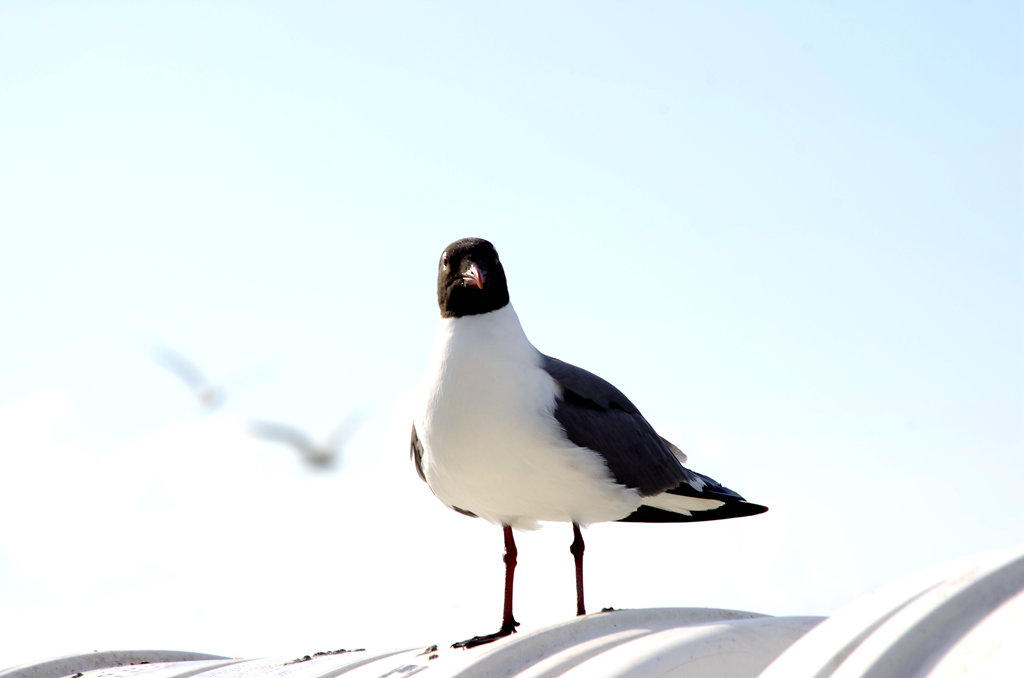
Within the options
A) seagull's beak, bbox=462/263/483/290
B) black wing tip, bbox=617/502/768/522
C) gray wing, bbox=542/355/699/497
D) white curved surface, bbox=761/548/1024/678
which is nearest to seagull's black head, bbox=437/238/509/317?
seagull's beak, bbox=462/263/483/290

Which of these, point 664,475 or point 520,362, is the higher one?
point 520,362

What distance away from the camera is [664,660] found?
4.96 metres

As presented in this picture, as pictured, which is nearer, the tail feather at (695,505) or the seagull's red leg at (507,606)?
the seagull's red leg at (507,606)

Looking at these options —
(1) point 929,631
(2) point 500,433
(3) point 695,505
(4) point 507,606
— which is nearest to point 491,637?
(4) point 507,606

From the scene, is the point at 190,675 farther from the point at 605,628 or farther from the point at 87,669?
the point at 605,628

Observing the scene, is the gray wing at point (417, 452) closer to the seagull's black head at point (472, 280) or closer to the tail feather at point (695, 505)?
the seagull's black head at point (472, 280)

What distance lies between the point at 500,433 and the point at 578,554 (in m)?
0.93

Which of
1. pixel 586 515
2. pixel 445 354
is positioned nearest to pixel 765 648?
pixel 586 515

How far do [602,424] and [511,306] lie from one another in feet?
2.74

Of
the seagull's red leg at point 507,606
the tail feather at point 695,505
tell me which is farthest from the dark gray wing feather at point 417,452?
the tail feather at point 695,505

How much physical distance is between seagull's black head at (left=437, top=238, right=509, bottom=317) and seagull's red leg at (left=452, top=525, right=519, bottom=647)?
4.32 feet

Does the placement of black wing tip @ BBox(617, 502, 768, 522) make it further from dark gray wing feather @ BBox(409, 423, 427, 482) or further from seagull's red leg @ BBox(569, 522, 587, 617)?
dark gray wing feather @ BBox(409, 423, 427, 482)

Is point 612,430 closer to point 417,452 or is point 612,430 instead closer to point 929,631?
point 417,452

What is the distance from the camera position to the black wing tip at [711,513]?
295 inches
